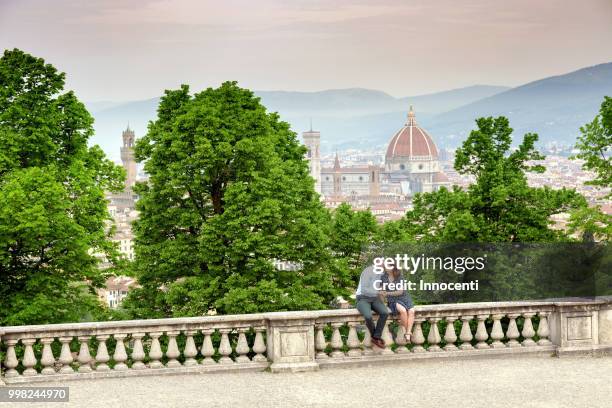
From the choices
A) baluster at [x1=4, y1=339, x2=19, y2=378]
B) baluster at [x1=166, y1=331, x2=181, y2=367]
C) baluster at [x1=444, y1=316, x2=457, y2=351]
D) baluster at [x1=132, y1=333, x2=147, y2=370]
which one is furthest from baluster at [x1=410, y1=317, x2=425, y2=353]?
baluster at [x1=4, y1=339, x2=19, y2=378]

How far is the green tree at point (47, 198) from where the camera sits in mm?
20625

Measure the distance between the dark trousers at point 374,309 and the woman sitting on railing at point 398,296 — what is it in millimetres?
149

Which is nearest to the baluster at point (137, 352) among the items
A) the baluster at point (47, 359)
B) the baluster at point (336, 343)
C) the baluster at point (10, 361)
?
the baluster at point (47, 359)

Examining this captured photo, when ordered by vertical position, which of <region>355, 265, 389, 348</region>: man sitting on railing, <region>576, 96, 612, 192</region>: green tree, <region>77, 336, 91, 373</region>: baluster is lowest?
<region>77, 336, 91, 373</region>: baluster

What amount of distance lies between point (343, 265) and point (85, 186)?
7.38 meters

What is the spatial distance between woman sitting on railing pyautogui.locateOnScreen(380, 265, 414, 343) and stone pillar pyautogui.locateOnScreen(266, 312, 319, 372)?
3.09 feet

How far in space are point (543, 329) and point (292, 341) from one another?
313 cm

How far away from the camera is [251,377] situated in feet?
34.2

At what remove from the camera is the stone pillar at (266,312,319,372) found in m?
10.5

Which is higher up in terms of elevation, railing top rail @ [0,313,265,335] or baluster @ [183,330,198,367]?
railing top rail @ [0,313,265,335]

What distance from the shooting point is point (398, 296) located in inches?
424

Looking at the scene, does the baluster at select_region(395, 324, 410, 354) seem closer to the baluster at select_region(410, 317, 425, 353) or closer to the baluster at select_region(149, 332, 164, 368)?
the baluster at select_region(410, 317, 425, 353)

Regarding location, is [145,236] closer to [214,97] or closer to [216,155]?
[216,155]

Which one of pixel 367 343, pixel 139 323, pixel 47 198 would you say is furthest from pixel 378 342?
pixel 47 198
